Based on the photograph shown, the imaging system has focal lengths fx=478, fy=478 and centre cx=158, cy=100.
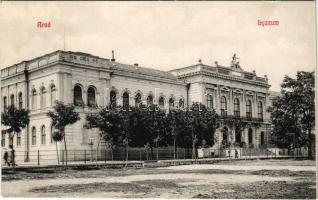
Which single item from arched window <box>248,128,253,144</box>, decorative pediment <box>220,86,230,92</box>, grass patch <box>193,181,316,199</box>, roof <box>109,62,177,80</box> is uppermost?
roof <box>109,62,177,80</box>

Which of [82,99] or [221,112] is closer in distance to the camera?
[82,99]

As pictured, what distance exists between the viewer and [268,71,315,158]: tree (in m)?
25.2

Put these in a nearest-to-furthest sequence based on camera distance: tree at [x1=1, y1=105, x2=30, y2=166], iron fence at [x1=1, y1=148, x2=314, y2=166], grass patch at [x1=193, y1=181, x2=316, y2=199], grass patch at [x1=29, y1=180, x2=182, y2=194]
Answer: grass patch at [x1=193, y1=181, x2=316, y2=199] → grass patch at [x1=29, y1=180, x2=182, y2=194] → tree at [x1=1, y1=105, x2=30, y2=166] → iron fence at [x1=1, y1=148, x2=314, y2=166]

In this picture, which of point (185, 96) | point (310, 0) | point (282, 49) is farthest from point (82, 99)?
point (310, 0)

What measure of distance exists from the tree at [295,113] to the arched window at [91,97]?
14.4 metres

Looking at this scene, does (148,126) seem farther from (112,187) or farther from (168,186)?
(112,187)

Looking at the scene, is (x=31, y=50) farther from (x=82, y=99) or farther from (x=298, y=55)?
(x=82, y=99)

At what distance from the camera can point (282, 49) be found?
18.8m

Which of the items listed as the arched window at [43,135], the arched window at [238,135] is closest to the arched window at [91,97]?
the arched window at [43,135]

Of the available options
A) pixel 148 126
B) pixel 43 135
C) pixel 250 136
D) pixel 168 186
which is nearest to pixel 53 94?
pixel 43 135

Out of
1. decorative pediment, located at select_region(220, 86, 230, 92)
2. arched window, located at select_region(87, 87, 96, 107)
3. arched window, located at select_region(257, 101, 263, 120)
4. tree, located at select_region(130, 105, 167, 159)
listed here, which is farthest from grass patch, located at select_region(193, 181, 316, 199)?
arched window, located at select_region(257, 101, 263, 120)

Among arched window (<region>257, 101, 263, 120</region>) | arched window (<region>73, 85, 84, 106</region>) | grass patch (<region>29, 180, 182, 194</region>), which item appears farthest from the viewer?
arched window (<region>257, 101, 263, 120</region>)

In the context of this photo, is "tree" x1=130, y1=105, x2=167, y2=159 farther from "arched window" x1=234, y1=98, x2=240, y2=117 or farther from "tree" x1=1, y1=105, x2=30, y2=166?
"arched window" x1=234, y1=98, x2=240, y2=117

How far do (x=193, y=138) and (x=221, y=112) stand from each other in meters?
9.30
